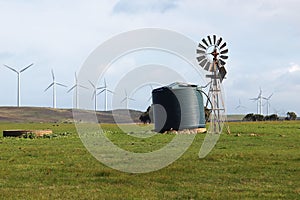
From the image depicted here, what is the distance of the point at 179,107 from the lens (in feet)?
208

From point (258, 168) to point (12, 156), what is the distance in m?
15.0

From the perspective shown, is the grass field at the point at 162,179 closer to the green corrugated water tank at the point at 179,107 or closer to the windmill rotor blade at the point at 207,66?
the green corrugated water tank at the point at 179,107

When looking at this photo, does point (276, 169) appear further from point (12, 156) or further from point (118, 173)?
point (12, 156)

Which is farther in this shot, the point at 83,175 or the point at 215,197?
the point at 83,175

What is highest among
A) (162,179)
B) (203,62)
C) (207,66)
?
(203,62)

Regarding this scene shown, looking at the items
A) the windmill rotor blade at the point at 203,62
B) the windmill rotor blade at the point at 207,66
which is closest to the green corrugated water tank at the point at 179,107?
the windmill rotor blade at the point at 207,66

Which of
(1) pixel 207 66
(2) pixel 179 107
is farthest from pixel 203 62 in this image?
(2) pixel 179 107

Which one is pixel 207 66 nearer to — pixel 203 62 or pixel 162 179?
pixel 203 62

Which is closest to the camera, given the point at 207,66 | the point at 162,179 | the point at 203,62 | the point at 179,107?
the point at 162,179

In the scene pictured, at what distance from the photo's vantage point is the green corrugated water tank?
6319 cm

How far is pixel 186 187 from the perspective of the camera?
58.7 feet

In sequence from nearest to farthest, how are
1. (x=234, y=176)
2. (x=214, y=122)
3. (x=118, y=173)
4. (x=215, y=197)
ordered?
(x=215, y=197), (x=234, y=176), (x=118, y=173), (x=214, y=122)

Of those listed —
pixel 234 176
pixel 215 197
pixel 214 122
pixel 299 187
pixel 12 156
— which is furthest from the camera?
pixel 214 122

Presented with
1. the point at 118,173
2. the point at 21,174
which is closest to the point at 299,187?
the point at 118,173
